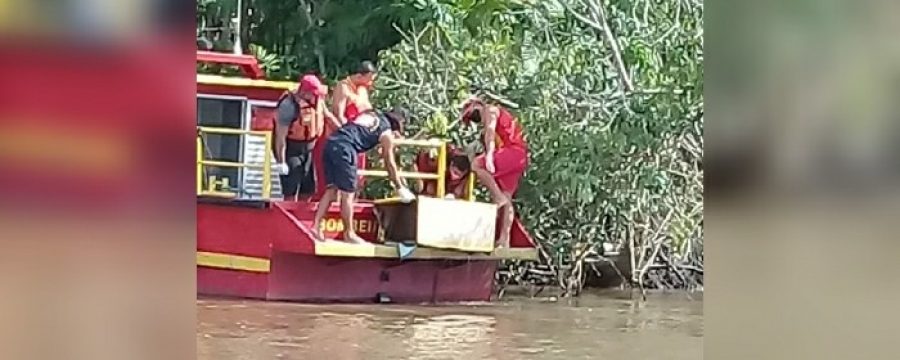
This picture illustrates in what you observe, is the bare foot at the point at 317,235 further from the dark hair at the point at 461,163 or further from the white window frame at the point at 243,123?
the dark hair at the point at 461,163

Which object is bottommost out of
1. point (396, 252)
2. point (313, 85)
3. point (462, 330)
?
point (462, 330)

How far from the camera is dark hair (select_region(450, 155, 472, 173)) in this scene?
105 inches

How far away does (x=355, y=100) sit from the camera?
2605 millimetres

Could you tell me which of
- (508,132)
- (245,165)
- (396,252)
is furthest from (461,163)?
(245,165)

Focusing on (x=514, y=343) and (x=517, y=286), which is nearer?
→ (x=514, y=343)

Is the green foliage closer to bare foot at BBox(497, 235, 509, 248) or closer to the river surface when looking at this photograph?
bare foot at BBox(497, 235, 509, 248)

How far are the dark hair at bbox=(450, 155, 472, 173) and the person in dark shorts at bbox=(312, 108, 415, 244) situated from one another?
146mm

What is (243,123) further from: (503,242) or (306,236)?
(503,242)

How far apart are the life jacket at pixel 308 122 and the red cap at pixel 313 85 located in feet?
0.08

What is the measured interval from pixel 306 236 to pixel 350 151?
9.0 inches
